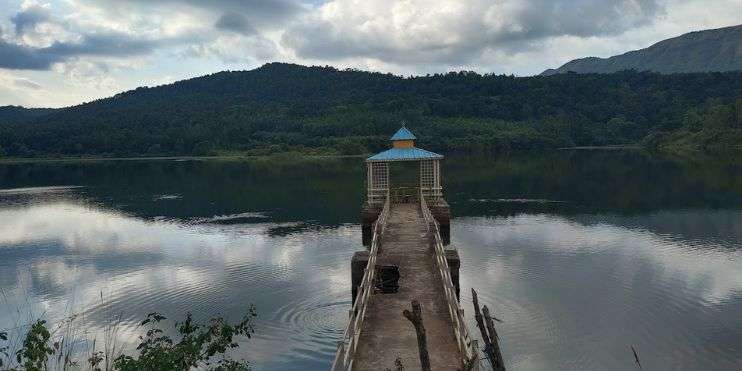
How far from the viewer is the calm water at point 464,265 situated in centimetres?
2086

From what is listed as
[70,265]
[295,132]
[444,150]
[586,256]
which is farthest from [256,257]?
[295,132]

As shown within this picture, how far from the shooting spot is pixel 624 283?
27609 millimetres

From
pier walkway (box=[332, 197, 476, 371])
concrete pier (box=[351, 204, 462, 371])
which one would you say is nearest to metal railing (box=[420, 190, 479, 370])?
pier walkway (box=[332, 197, 476, 371])

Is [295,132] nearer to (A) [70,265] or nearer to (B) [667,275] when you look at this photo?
(A) [70,265]

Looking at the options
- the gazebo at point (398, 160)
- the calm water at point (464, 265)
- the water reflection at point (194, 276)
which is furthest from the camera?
the gazebo at point (398, 160)

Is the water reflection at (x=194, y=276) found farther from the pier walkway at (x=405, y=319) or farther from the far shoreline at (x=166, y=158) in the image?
the far shoreline at (x=166, y=158)

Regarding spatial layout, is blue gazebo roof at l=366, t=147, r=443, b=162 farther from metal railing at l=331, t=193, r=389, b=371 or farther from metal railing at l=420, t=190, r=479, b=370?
metal railing at l=331, t=193, r=389, b=371

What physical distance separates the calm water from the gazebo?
3947 millimetres

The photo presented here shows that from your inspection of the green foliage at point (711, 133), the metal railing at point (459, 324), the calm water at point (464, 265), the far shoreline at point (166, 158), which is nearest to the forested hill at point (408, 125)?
the green foliage at point (711, 133)

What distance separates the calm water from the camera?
68.4 ft

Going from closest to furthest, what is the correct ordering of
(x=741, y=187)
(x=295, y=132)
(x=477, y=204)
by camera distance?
1. (x=477, y=204)
2. (x=741, y=187)
3. (x=295, y=132)

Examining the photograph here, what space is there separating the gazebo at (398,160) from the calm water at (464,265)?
3.95 metres

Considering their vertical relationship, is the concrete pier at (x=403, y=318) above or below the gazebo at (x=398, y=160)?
below

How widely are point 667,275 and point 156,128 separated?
570ft
